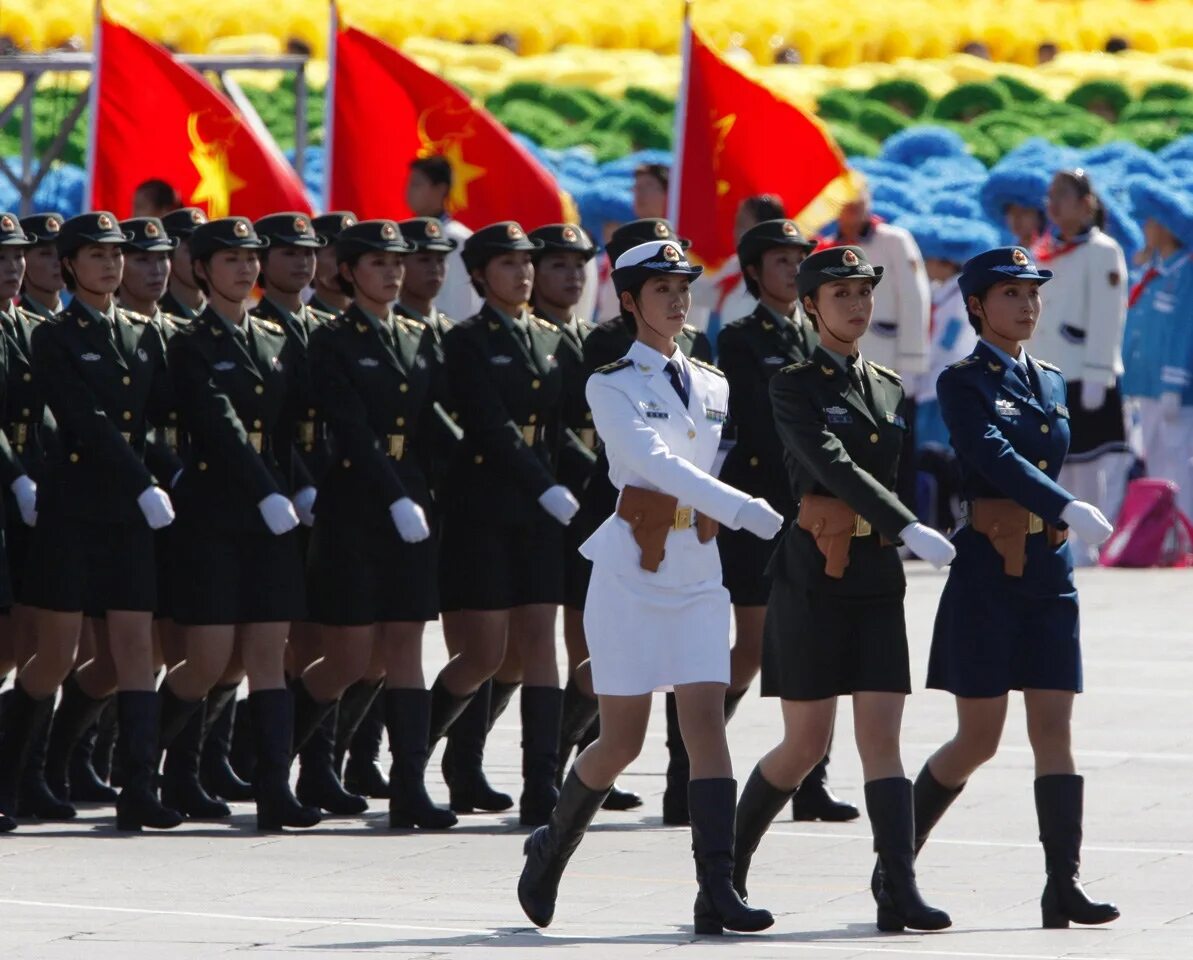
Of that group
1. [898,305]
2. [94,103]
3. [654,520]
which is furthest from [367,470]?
[898,305]

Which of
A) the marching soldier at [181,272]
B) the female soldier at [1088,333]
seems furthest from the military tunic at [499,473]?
the female soldier at [1088,333]

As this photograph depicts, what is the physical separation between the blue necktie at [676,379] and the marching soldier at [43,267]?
324cm

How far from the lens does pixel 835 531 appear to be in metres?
8.04

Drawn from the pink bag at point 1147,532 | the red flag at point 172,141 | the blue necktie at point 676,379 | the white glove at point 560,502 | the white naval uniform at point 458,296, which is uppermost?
the red flag at point 172,141

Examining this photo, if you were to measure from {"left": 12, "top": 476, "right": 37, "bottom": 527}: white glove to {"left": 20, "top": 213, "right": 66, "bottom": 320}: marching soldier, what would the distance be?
2.30 ft

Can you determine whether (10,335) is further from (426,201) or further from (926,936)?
(926,936)

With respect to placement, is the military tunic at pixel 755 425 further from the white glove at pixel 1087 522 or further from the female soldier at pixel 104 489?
the white glove at pixel 1087 522

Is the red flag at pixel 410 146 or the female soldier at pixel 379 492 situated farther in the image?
the red flag at pixel 410 146

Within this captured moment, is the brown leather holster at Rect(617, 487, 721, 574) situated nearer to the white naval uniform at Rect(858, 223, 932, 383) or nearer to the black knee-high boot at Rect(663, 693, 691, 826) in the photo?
the black knee-high boot at Rect(663, 693, 691, 826)

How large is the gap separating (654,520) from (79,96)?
9022mm

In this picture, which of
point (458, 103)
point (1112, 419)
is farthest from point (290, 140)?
point (458, 103)

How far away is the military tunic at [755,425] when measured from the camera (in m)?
9.86

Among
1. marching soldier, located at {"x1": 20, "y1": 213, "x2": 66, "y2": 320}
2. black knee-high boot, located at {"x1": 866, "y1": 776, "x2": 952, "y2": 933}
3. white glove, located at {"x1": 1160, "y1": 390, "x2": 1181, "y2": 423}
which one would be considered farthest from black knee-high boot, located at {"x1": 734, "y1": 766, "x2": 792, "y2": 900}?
white glove, located at {"x1": 1160, "y1": 390, "x2": 1181, "y2": 423}

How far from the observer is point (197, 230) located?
9992 mm
